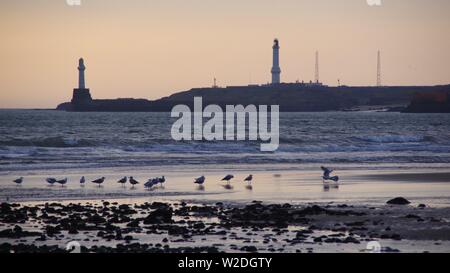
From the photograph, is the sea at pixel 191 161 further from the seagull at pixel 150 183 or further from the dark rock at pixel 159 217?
the dark rock at pixel 159 217

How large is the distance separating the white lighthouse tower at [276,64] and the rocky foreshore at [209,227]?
375 ft

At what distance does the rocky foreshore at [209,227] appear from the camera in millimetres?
11547

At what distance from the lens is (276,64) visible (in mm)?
135625

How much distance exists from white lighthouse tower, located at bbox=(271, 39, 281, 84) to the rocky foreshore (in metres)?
114

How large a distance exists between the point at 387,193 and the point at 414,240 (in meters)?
6.62

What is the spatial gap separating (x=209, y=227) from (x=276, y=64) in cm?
12345

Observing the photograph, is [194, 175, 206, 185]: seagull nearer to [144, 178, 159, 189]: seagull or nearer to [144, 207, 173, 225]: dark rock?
[144, 178, 159, 189]: seagull

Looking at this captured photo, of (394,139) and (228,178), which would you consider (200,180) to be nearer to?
(228,178)

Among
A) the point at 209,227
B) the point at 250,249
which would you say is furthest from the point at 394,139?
the point at 250,249

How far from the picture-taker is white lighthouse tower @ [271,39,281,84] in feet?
425
